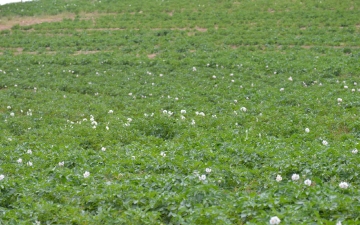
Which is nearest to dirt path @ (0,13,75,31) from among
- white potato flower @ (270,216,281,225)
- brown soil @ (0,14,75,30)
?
brown soil @ (0,14,75,30)

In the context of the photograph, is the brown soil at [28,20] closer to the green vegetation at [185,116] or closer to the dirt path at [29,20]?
the dirt path at [29,20]

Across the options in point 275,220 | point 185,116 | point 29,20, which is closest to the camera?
point 275,220

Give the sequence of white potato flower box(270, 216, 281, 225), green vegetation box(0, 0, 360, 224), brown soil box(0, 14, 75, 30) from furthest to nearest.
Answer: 1. brown soil box(0, 14, 75, 30)
2. green vegetation box(0, 0, 360, 224)
3. white potato flower box(270, 216, 281, 225)

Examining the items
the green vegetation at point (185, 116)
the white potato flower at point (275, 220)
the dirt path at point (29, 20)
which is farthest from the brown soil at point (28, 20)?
the white potato flower at point (275, 220)

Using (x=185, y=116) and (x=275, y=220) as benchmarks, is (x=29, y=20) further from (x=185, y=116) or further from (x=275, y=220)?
(x=275, y=220)

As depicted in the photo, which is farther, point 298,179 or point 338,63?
point 338,63

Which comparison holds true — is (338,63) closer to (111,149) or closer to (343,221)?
(111,149)

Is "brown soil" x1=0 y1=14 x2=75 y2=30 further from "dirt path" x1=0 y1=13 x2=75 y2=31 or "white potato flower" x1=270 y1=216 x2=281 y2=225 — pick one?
"white potato flower" x1=270 y1=216 x2=281 y2=225

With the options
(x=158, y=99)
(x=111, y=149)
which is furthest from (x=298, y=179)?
(x=158, y=99)

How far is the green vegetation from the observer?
17.1ft

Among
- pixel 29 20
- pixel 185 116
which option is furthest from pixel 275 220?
pixel 29 20

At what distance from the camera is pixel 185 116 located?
9.94 metres

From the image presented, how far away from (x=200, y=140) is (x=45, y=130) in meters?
3.10

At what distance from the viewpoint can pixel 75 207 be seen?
5.32 metres
